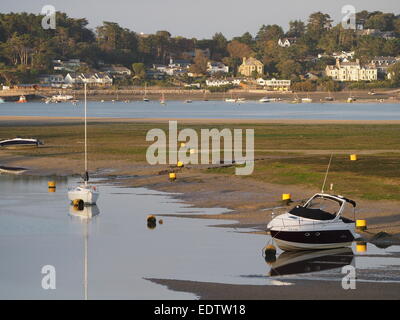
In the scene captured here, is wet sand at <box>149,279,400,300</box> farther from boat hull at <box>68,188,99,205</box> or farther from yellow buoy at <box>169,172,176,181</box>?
yellow buoy at <box>169,172,176,181</box>

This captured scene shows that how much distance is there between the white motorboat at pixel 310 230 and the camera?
1302 inches

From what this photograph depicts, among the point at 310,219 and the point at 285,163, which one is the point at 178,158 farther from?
the point at 310,219

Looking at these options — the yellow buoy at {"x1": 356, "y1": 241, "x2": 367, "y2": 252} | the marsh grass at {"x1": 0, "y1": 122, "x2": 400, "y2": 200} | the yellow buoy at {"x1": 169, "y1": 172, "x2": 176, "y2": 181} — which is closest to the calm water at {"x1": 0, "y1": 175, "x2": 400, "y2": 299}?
the yellow buoy at {"x1": 356, "y1": 241, "x2": 367, "y2": 252}

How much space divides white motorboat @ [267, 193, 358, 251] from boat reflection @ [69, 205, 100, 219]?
11437 millimetres

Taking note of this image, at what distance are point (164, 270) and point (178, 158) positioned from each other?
34.3 meters

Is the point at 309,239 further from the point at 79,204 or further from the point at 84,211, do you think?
the point at 79,204

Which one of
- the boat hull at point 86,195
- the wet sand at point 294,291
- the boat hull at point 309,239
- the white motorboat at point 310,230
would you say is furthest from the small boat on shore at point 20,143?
the wet sand at point 294,291

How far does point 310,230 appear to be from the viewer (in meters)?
33.1

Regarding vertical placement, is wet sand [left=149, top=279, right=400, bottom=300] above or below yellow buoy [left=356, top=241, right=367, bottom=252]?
below

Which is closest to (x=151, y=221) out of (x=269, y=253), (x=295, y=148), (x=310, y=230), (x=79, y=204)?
(x=79, y=204)

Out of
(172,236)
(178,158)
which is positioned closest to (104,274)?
(172,236)

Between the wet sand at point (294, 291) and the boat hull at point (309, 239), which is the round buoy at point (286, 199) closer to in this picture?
the boat hull at point (309, 239)

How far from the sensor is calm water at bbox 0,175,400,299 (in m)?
29.4
